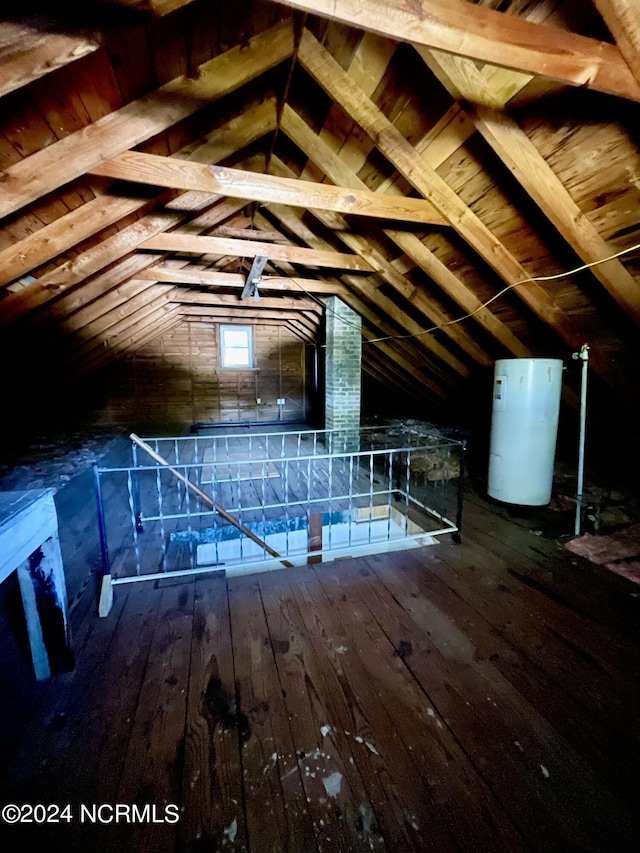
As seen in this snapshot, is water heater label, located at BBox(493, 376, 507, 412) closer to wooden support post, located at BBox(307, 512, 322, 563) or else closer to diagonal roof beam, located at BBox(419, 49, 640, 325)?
diagonal roof beam, located at BBox(419, 49, 640, 325)

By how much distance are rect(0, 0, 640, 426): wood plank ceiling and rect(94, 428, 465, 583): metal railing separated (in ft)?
5.17

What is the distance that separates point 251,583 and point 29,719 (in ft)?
3.71

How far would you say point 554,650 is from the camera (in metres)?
1.63

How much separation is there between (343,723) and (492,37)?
279 centimetres

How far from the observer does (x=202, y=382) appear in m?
8.49

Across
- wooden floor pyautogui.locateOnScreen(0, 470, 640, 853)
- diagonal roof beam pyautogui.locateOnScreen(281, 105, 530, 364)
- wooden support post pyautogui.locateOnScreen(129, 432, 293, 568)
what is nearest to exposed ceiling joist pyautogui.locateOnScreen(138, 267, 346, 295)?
diagonal roof beam pyautogui.locateOnScreen(281, 105, 530, 364)

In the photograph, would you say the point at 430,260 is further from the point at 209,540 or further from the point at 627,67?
the point at 209,540

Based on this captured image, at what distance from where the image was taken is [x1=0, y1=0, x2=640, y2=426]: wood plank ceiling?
4.26 feet

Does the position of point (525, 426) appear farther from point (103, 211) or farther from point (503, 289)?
point (103, 211)

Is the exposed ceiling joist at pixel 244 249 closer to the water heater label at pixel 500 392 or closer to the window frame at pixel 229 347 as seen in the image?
the water heater label at pixel 500 392

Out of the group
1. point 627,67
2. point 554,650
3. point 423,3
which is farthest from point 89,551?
point 627,67

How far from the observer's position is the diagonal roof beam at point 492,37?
3.72 ft

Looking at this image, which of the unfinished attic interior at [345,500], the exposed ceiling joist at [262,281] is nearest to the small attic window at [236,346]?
the exposed ceiling joist at [262,281]

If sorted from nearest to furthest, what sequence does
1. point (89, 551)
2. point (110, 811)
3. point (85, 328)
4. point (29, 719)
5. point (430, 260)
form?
point (110, 811), point (29, 719), point (89, 551), point (430, 260), point (85, 328)
